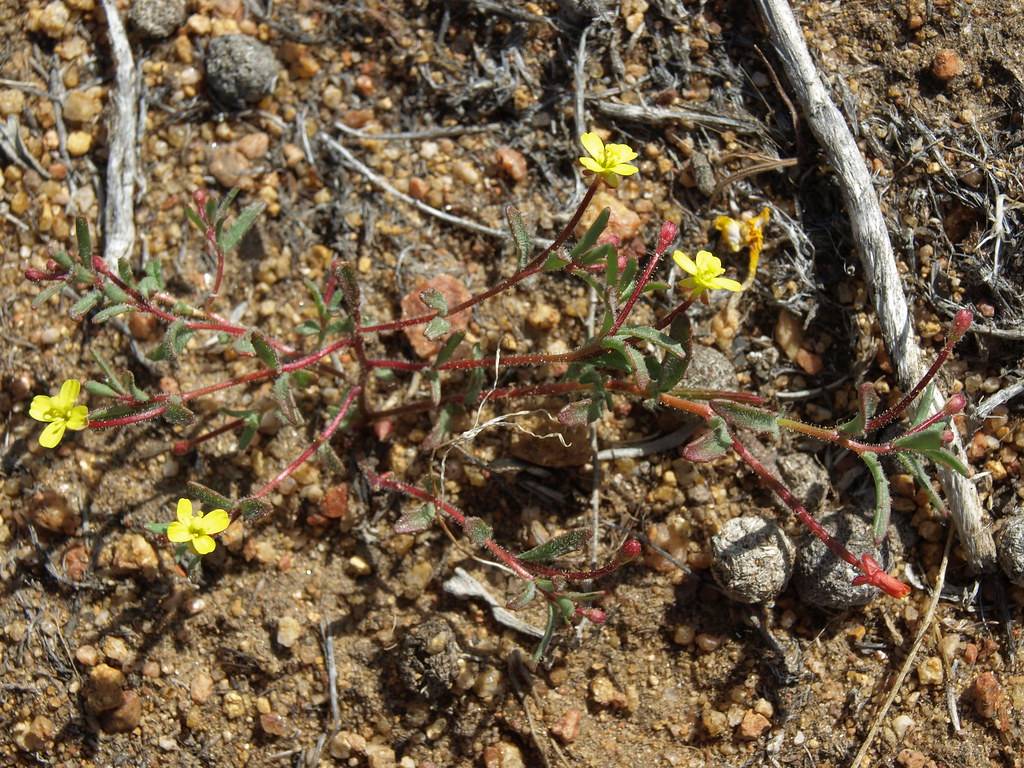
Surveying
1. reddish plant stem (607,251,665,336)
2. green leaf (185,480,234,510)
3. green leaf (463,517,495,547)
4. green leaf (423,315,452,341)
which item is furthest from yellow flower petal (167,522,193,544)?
reddish plant stem (607,251,665,336)

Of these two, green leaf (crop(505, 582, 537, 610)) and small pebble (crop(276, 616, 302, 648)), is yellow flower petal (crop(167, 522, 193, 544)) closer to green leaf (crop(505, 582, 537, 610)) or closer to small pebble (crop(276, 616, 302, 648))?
small pebble (crop(276, 616, 302, 648))

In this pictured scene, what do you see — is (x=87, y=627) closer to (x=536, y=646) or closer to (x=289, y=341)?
(x=289, y=341)

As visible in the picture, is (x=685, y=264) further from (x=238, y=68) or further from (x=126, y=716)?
(x=126, y=716)

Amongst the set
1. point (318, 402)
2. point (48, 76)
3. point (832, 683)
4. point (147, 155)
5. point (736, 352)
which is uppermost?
point (48, 76)

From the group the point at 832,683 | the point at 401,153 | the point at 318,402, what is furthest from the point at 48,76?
the point at 832,683

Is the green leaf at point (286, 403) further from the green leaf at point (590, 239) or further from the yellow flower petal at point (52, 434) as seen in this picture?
the green leaf at point (590, 239)

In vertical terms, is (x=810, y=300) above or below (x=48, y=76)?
below

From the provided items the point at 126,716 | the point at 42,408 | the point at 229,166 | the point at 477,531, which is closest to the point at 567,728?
the point at 477,531
